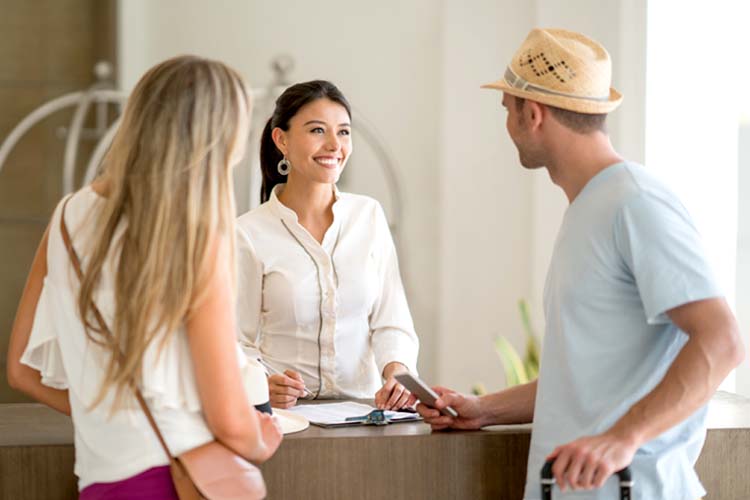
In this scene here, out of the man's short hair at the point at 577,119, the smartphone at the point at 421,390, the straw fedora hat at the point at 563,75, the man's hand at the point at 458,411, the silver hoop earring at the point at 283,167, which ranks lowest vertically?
the man's hand at the point at 458,411

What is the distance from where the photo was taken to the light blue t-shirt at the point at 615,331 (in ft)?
5.77

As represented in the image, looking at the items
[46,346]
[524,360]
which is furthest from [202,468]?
[524,360]

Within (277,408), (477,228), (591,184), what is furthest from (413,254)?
(591,184)

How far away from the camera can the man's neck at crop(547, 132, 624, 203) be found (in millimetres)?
1890

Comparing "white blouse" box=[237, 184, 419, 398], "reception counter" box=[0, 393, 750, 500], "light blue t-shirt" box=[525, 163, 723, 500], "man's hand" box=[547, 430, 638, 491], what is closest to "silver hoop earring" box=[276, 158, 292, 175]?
"white blouse" box=[237, 184, 419, 398]

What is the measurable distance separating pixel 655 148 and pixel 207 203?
9.33ft

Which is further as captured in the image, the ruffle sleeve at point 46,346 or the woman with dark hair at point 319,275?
the woman with dark hair at point 319,275

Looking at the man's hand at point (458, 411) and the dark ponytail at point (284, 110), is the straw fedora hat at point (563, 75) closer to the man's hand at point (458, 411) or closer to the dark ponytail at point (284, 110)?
the man's hand at point (458, 411)

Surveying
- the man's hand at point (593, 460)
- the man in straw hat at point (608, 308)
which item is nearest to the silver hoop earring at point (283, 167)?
the man in straw hat at point (608, 308)

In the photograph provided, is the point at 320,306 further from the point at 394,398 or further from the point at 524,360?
the point at 524,360

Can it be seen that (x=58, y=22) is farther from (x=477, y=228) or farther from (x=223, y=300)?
(x=223, y=300)

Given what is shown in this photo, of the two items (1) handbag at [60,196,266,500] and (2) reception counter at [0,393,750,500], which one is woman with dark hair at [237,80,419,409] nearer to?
(2) reception counter at [0,393,750,500]

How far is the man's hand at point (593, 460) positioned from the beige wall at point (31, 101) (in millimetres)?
4006

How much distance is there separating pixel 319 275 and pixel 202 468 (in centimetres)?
118
